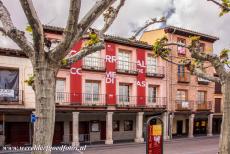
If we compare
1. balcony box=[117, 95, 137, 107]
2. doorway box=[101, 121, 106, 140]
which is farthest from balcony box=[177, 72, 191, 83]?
doorway box=[101, 121, 106, 140]

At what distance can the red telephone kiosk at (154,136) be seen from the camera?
9.20 meters

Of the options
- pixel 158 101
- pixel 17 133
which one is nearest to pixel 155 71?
pixel 158 101

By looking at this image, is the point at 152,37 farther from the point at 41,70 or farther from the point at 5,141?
the point at 41,70

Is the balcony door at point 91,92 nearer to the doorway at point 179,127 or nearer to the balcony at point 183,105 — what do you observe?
the balcony at point 183,105

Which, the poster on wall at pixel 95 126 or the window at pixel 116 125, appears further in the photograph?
the window at pixel 116 125

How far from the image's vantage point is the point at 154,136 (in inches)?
368

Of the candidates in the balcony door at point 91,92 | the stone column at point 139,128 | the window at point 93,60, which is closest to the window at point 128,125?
the stone column at point 139,128

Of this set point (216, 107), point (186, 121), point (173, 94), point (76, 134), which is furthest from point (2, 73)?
point (216, 107)

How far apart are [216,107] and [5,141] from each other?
2565 cm

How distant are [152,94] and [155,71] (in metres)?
2.27

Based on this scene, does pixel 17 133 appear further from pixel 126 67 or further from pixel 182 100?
pixel 182 100

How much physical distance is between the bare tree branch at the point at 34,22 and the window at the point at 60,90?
2167 centimetres

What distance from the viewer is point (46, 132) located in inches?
200

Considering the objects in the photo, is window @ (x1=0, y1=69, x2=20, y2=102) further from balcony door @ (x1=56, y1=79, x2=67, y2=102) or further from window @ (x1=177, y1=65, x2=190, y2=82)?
window @ (x1=177, y1=65, x2=190, y2=82)
